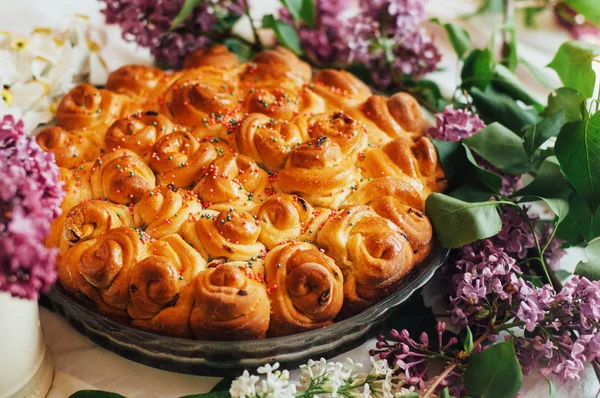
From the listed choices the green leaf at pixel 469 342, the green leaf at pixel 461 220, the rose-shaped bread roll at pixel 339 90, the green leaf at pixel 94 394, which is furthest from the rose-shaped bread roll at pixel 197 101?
the green leaf at pixel 469 342

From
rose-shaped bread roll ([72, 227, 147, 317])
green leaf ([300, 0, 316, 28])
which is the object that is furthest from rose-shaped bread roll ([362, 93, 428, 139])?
rose-shaped bread roll ([72, 227, 147, 317])

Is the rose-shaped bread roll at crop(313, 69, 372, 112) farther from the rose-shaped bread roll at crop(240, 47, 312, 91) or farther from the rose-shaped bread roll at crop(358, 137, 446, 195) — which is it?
the rose-shaped bread roll at crop(358, 137, 446, 195)

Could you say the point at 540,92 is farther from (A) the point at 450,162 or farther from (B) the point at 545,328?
(B) the point at 545,328

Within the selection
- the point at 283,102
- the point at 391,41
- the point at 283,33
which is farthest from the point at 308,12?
the point at 283,102

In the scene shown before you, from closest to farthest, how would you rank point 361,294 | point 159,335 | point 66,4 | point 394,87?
point 159,335 < point 361,294 < point 394,87 < point 66,4

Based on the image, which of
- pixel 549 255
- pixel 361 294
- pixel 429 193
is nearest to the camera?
pixel 361 294

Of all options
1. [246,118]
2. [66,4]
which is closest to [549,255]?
[246,118]
